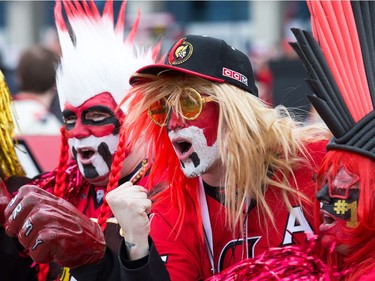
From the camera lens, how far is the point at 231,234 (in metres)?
3.07

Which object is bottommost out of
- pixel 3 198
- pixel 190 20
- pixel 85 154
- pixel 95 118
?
pixel 190 20

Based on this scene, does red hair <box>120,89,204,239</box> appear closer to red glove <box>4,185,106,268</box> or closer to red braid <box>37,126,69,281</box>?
red glove <box>4,185,106,268</box>

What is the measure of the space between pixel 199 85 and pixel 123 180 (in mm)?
698

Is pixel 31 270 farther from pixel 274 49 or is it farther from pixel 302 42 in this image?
pixel 274 49

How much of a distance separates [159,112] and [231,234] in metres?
0.50

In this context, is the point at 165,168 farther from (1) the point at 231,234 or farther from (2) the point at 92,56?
(2) the point at 92,56

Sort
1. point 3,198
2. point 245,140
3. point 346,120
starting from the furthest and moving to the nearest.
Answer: point 3,198 < point 245,140 < point 346,120

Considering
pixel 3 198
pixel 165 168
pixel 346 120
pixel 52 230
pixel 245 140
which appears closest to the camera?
pixel 346 120

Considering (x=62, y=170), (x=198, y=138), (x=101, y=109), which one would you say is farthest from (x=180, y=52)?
(x=62, y=170)

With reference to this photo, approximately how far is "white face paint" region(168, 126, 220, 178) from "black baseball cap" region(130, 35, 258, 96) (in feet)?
0.65

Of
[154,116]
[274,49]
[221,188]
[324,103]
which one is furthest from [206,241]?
[274,49]

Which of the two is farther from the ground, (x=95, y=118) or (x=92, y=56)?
(x=92, y=56)

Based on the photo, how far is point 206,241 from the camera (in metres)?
3.09

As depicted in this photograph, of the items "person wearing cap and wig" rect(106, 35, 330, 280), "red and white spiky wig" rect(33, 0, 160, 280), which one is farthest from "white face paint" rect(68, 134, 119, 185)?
"person wearing cap and wig" rect(106, 35, 330, 280)
